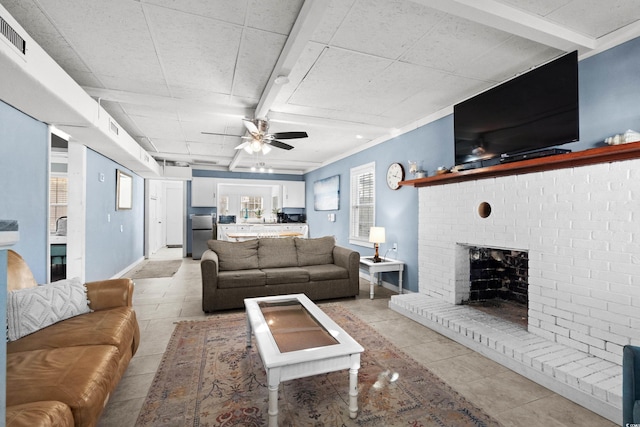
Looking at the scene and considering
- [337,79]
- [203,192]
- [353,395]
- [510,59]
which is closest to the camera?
[353,395]

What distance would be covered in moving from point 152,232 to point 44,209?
5731 millimetres

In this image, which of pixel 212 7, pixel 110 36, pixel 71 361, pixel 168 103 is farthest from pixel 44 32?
pixel 71 361

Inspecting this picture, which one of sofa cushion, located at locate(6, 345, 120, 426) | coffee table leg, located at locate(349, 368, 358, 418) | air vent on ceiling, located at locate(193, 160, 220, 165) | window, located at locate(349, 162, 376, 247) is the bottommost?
coffee table leg, located at locate(349, 368, 358, 418)

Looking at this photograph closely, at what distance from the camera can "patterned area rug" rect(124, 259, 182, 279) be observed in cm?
571

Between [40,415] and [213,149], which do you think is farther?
[213,149]

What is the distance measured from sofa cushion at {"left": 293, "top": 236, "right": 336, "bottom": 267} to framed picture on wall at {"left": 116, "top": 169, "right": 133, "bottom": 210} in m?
3.48

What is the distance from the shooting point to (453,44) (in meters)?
2.37

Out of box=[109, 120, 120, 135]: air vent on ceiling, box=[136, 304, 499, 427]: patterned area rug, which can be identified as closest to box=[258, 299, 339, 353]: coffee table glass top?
box=[136, 304, 499, 427]: patterned area rug

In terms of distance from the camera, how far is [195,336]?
2.94 m

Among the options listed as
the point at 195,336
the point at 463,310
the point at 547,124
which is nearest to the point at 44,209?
the point at 195,336

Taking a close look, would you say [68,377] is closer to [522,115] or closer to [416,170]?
[522,115]

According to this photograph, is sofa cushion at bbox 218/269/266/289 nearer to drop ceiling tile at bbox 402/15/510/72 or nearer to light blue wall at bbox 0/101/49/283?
light blue wall at bbox 0/101/49/283

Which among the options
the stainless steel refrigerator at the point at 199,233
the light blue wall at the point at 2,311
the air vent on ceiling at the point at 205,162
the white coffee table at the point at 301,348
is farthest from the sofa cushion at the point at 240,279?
the air vent on ceiling at the point at 205,162

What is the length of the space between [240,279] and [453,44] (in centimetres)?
333
